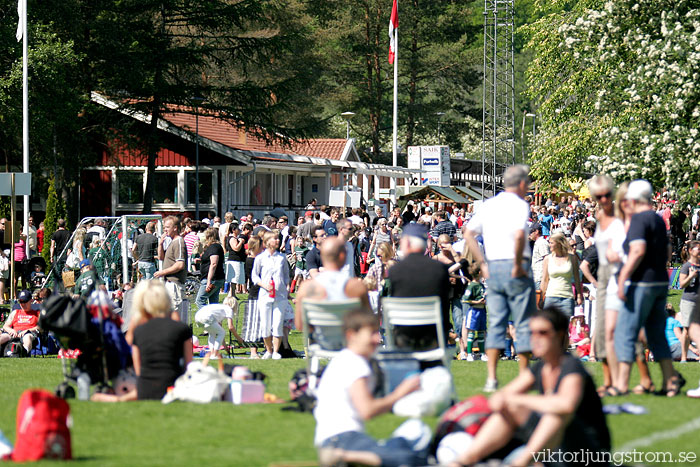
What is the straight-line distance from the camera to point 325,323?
927cm

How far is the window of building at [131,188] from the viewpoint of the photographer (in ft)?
144

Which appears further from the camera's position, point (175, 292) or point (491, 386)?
point (175, 292)

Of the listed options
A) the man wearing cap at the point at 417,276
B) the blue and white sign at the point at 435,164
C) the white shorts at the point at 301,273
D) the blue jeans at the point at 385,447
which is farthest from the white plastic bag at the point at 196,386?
the blue and white sign at the point at 435,164

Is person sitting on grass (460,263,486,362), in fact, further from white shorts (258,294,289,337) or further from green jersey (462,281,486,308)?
white shorts (258,294,289,337)

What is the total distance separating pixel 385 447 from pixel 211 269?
11.9 m

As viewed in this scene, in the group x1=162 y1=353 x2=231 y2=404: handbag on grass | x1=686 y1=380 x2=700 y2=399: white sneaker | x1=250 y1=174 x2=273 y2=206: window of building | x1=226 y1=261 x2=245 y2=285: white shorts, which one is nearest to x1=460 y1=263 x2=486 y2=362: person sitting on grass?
x1=686 y1=380 x2=700 y2=399: white sneaker

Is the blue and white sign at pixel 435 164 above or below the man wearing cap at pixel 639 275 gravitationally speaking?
above

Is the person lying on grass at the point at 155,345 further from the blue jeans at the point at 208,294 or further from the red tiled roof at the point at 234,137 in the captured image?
the red tiled roof at the point at 234,137

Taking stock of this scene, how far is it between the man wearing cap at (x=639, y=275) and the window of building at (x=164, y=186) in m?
35.8

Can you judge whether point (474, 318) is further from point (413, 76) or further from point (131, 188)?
point (413, 76)

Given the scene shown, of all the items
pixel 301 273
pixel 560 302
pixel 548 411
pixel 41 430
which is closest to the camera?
pixel 548 411

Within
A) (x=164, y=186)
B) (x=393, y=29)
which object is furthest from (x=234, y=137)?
(x=393, y=29)

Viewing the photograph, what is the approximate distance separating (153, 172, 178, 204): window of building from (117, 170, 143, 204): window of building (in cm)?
69

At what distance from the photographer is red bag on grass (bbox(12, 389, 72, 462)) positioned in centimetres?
728
